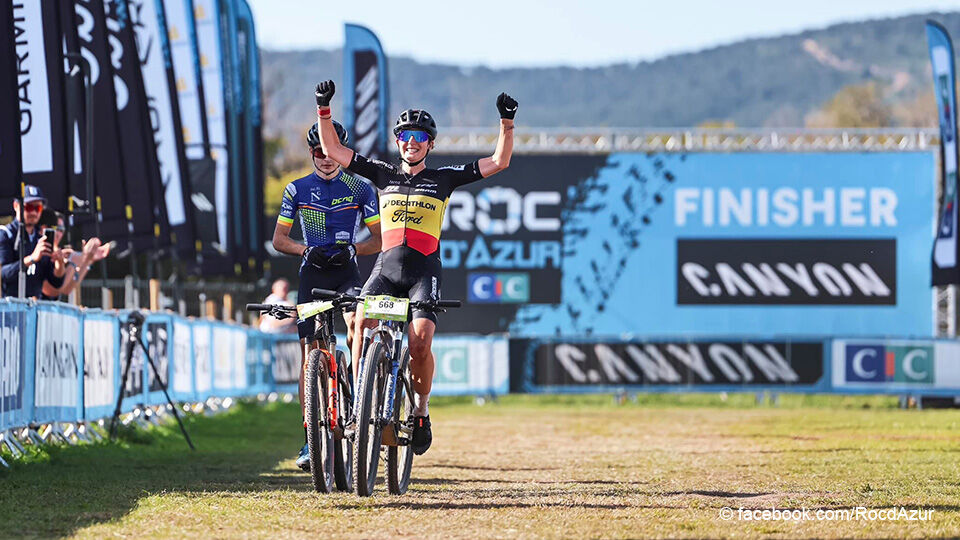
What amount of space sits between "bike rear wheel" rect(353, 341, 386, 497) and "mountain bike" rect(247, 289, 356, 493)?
206mm

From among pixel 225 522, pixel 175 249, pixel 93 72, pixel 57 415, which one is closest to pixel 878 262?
pixel 175 249

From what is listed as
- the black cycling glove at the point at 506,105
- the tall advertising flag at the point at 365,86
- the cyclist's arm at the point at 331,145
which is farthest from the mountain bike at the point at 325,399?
the tall advertising flag at the point at 365,86

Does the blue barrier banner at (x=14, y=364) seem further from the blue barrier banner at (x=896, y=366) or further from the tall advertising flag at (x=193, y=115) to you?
the blue barrier banner at (x=896, y=366)

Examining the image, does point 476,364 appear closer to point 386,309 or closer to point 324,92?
point 324,92

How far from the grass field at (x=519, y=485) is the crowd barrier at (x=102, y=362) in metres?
0.43

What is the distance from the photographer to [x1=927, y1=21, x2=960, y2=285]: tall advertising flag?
31.0 metres

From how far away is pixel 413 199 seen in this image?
9805 mm

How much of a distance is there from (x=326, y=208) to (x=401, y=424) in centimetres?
196

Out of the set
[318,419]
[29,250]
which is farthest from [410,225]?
[29,250]

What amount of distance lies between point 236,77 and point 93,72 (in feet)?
33.5

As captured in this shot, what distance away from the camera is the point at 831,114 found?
120562 mm

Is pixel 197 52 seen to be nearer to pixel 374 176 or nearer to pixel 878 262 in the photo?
pixel 374 176

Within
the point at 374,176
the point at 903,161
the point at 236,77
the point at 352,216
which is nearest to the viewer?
the point at 374,176

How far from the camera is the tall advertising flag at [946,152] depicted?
30953mm
